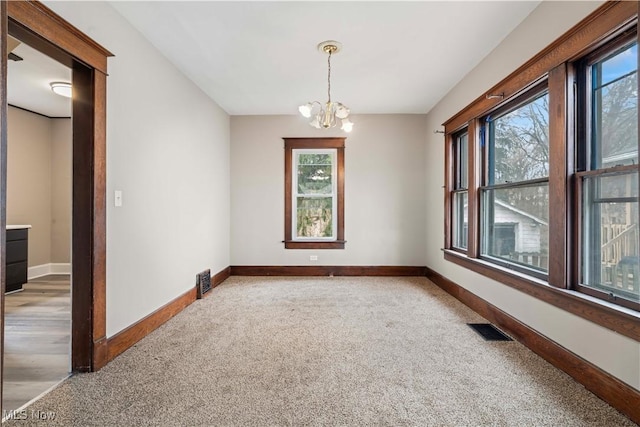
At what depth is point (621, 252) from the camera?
1983 mm

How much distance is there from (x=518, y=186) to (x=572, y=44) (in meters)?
1.19

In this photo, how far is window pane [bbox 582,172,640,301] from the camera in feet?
Result: 6.25

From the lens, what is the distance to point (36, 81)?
3994 millimetres

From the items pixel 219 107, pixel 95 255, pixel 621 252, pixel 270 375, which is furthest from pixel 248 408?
pixel 219 107

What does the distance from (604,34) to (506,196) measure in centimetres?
155

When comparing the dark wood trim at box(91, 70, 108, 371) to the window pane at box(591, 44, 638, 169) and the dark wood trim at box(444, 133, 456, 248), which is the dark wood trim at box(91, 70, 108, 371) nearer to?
the window pane at box(591, 44, 638, 169)

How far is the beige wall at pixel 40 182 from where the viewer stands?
498cm

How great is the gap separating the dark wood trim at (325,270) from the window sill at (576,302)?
2075 millimetres

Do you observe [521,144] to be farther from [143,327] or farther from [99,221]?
[143,327]

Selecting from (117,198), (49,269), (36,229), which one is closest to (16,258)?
(36,229)

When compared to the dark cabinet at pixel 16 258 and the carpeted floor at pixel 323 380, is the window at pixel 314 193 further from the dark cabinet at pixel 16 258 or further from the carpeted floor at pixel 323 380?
the dark cabinet at pixel 16 258

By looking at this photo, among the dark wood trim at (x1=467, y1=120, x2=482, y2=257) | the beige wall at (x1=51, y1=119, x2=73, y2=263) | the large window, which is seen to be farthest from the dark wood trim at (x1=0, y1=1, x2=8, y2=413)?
the beige wall at (x1=51, y1=119, x2=73, y2=263)

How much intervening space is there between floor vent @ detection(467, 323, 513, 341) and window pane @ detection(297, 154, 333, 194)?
A: 3.07 m

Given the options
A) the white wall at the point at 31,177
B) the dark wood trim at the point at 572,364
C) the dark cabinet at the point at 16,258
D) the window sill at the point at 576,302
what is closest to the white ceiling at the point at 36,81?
the white wall at the point at 31,177
